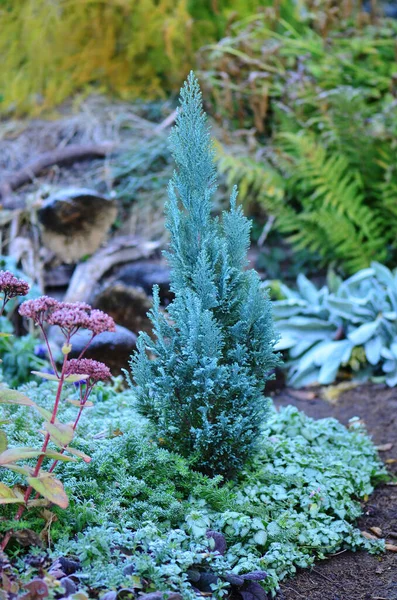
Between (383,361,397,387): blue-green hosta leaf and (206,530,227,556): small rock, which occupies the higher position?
(206,530,227,556): small rock

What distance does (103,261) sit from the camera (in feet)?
18.8

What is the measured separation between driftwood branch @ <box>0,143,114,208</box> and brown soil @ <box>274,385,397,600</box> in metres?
3.63

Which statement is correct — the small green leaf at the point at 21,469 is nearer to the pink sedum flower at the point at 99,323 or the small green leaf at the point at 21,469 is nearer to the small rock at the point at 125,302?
the pink sedum flower at the point at 99,323

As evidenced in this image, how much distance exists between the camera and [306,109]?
6.53 meters

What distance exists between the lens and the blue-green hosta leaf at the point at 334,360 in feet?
15.4

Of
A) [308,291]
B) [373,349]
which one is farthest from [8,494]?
[308,291]

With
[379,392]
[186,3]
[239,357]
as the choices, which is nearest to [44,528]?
[239,357]

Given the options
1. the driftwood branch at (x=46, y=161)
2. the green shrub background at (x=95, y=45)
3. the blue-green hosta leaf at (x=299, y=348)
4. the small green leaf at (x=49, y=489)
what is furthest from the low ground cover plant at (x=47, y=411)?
the green shrub background at (x=95, y=45)

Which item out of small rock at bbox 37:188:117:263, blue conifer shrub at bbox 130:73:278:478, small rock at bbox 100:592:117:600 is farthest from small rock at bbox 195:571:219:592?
small rock at bbox 37:188:117:263

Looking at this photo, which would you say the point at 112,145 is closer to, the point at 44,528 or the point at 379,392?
the point at 379,392

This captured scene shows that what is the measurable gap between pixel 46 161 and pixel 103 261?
1.55m

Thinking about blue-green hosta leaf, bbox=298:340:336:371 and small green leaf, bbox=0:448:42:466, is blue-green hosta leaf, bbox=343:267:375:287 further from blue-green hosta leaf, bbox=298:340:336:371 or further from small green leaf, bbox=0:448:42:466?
small green leaf, bbox=0:448:42:466

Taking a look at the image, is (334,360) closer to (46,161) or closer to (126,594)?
(126,594)

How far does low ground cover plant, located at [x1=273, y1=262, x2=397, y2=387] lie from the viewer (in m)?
4.73
